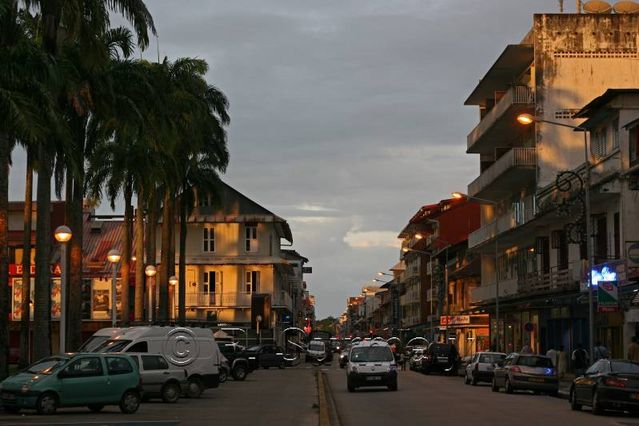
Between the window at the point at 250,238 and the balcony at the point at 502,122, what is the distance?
87.6 ft

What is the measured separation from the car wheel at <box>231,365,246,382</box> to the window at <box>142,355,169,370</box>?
18.9 m

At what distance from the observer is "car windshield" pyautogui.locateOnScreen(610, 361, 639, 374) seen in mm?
27531

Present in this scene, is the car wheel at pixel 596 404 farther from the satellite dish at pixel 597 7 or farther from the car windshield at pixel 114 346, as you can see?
the satellite dish at pixel 597 7

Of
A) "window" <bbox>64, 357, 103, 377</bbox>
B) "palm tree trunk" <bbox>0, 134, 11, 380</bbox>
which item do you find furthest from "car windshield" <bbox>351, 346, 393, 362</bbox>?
"window" <bbox>64, 357, 103, 377</bbox>

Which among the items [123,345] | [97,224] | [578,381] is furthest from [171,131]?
[97,224]

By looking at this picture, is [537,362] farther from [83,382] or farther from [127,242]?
[127,242]

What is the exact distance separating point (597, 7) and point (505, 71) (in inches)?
259

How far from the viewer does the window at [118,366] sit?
27.6 metres

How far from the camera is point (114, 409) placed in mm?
29375

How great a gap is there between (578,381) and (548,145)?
34.8 meters

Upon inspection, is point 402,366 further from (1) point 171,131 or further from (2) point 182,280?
(1) point 171,131

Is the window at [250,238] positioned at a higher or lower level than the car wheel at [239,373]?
higher

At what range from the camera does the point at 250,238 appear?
9612cm

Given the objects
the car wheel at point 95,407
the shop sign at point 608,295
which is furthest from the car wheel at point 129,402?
the shop sign at point 608,295
